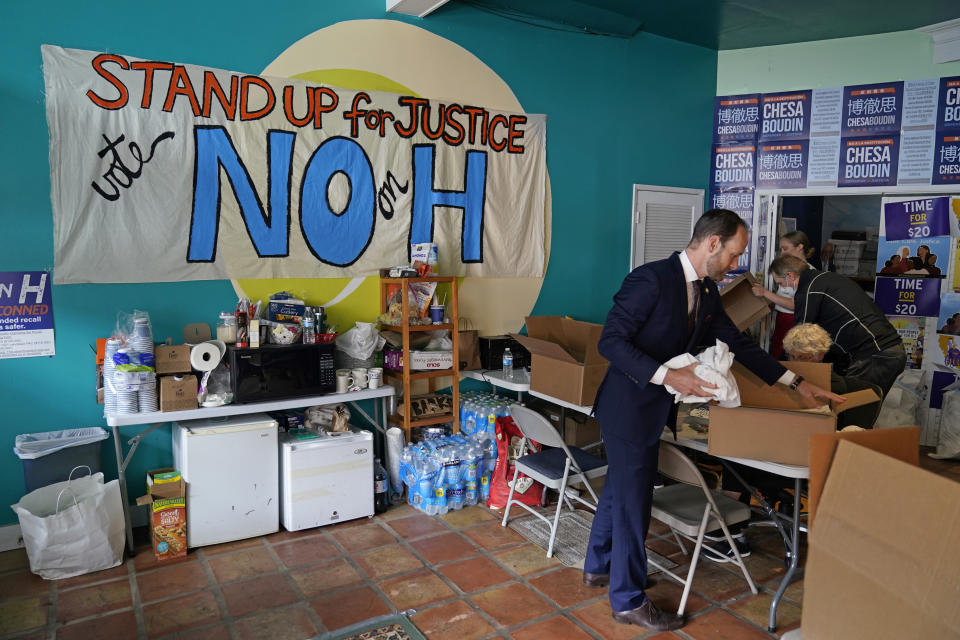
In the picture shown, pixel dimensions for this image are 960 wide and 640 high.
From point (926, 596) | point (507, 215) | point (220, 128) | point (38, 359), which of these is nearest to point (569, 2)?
point (507, 215)

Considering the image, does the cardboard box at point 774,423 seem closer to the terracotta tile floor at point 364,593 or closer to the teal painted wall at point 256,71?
the terracotta tile floor at point 364,593

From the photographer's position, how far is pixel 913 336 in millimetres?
5586

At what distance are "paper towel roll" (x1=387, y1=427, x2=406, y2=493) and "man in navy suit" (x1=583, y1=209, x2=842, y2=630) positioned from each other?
5.75ft

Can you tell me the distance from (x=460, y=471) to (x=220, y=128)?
8.43 ft

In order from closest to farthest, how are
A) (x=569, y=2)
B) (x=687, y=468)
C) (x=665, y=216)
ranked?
1. (x=687, y=468)
2. (x=569, y=2)
3. (x=665, y=216)

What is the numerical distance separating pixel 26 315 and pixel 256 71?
1922 mm

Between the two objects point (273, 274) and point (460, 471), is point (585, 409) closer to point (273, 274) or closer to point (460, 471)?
point (460, 471)

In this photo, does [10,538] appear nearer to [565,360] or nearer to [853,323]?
[565,360]

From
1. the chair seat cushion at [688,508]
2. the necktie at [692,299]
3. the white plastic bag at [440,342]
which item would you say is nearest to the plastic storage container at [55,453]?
the white plastic bag at [440,342]

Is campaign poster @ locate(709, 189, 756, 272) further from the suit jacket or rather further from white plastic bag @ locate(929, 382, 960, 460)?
the suit jacket

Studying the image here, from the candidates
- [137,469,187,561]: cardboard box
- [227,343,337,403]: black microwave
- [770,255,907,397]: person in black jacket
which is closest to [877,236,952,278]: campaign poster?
[770,255,907,397]: person in black jacket

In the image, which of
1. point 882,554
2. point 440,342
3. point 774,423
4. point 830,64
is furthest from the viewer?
point 830,64

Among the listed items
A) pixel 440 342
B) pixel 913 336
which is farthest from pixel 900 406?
pixel 440 342

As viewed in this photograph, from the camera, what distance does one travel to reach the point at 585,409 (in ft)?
12.0
